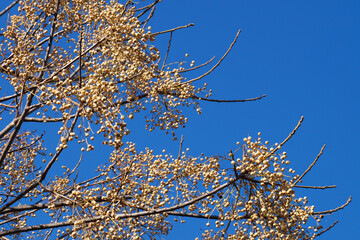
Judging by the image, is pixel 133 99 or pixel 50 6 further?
pixel 50 6

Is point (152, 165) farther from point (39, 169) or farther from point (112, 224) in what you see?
point (39, 169)

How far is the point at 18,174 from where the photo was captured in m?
7.66

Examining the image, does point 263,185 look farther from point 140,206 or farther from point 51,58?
point 51,58

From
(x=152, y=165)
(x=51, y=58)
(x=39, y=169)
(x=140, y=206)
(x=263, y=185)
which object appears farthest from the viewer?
(x=39, y=169)

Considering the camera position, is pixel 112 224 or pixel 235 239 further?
pixel 235 239

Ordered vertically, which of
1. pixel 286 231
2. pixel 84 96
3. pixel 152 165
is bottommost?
pixel 286 231

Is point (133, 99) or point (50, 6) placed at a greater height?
point (50, 6)

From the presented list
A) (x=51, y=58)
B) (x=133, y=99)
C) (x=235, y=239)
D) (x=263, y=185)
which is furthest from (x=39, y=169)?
(x=263, y=185)

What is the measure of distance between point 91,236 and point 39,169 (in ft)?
10.4

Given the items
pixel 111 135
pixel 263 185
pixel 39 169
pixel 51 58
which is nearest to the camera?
pixel 111 135

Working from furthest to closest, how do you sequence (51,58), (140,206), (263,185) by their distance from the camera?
(51,58) → (140,206) → (263,185)

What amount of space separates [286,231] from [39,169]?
4.42 m

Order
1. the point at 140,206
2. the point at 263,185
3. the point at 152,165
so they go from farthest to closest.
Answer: the point at 152,165, the point at 140,206, the point at 263,185

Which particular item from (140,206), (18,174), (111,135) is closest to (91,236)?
(140,206)
